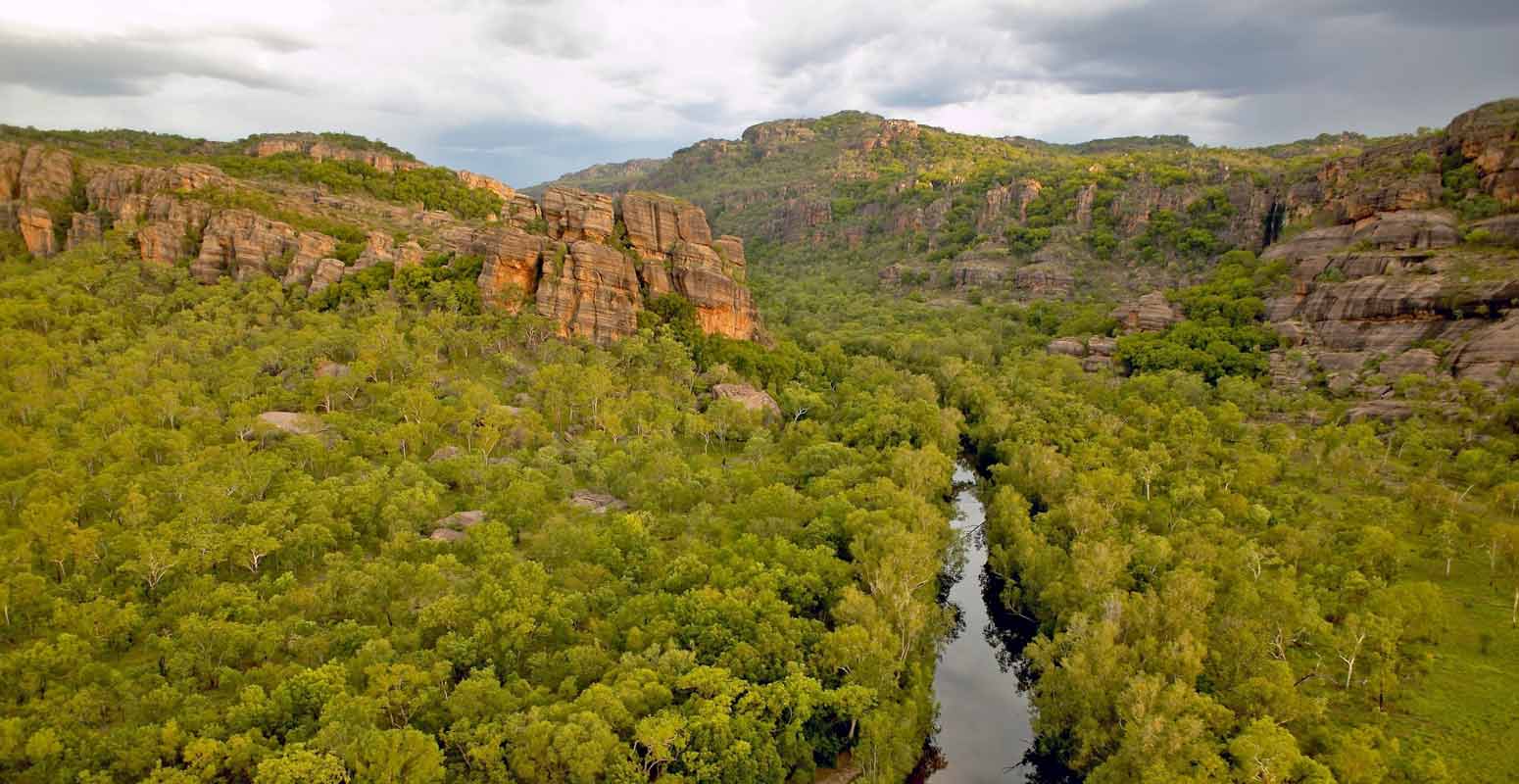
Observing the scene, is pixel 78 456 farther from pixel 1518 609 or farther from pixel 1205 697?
pixel 1518 609

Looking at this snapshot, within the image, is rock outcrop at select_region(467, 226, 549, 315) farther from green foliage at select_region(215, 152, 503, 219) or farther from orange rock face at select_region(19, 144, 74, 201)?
orange rock face at select_region(19, 144, 74, 201)

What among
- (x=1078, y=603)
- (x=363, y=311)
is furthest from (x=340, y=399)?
(x=1078, y=603)

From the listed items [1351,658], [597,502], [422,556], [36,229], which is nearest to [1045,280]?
[597,502]

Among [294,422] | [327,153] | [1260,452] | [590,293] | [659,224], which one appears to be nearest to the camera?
[294,422]

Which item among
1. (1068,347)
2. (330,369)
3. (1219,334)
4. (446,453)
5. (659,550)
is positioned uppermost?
(1219,334)

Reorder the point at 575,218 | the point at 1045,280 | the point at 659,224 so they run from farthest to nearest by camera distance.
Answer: the point at 1045,280
the point at 659,224
the point at 575,218

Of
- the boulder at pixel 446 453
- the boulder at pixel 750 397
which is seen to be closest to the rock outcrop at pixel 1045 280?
the boulder at pixel 750 397

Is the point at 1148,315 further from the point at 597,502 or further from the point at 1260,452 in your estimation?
the point at 597,502
